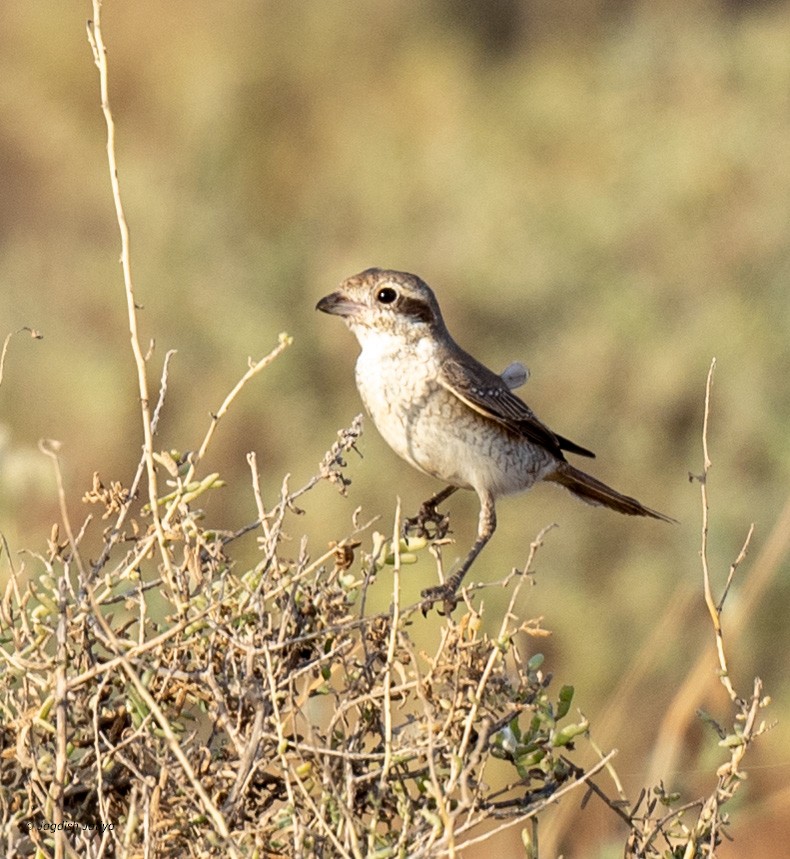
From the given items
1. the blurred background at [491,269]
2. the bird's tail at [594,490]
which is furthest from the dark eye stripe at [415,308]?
the blurred background at [491,269]

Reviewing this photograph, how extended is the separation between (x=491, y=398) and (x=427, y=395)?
0.72ft

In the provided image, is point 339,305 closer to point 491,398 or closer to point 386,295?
point 386,295

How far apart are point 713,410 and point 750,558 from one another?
147 cm

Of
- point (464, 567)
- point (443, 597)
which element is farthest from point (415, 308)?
point (443, 597)

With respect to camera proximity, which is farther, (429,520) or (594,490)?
(594,490)

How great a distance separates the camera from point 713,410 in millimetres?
9000

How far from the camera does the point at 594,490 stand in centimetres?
503

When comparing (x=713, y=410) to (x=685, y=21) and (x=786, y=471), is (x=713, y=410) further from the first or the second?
(x=685, y=21)

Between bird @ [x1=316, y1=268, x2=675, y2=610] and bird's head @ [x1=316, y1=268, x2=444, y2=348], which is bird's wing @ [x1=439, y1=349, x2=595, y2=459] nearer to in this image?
bird @ [x1=316, y1=268, x2=675, y2=610]

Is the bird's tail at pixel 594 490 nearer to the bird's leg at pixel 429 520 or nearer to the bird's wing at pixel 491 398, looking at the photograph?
the bird's wing at pixel 491 398

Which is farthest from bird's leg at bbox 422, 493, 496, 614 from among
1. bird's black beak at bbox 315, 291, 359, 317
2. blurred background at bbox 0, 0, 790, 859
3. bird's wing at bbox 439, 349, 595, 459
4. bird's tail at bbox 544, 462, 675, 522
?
blurred background at bbox 0, 0, 790, 859

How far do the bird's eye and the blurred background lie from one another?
6.64 ft

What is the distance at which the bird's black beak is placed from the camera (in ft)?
14.5

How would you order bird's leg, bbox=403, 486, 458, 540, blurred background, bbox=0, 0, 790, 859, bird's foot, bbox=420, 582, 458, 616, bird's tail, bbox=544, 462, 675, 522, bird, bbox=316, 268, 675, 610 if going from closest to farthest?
bird's foot, bbox=420, 582, 458, 616, bird's leg, bbox=403, 486, 458, 540, bird, bbox=316, 268, 675, 610, bird's tail, bbox=544, 462, 675, 522, blurred background, bbox=0, 0, 790, 859
